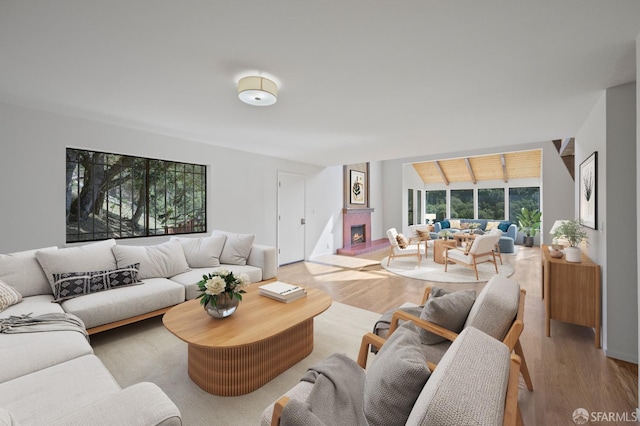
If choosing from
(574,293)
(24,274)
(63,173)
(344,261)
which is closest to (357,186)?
(344,261)

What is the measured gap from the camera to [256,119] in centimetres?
323

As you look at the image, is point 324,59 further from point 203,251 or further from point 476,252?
point 476,252

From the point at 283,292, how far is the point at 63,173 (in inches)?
114

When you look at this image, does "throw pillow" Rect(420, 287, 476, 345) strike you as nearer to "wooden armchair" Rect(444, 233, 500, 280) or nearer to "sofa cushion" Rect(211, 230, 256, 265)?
"sofa cushion" Rect(211, 230, 256, 265)

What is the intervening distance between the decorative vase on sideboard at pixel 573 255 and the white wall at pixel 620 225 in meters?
0.31

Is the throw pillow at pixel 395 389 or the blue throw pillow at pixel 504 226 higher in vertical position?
the blue throw pillow at pixel 504 226

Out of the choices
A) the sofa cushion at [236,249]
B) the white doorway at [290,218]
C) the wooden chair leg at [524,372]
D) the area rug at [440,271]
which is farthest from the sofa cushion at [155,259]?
the area rug at [440,271]

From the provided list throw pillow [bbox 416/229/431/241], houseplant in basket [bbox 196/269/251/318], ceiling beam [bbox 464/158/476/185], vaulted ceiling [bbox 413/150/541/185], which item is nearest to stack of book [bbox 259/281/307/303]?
houseplant in basket [bbox 196/269/251/318]

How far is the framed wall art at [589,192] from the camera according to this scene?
101 inches

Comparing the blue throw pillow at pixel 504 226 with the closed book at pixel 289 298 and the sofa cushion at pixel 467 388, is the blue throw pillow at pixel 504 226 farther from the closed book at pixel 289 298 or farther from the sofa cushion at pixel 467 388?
the sofa cushion at pixel 467 388

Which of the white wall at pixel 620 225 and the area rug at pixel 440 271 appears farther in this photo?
the area rug at pixel 440 271

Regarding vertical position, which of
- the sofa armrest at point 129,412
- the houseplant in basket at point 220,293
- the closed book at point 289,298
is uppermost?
the houseplant in basket at point 220,293

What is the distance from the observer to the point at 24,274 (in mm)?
2434

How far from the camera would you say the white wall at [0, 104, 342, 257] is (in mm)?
2828
